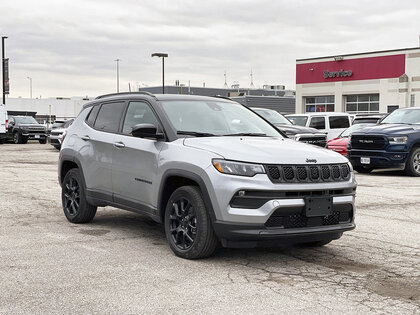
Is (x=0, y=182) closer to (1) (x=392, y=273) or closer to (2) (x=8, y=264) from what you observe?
(2) (x=8, y=264)

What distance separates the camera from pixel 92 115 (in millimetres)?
8055

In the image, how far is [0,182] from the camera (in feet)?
43.6

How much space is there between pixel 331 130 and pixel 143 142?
15781 mm

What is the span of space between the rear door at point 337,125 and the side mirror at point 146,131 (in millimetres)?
15926

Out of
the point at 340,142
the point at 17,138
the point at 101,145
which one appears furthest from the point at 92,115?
the point at 17,138

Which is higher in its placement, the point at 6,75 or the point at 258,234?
the point at 6,75

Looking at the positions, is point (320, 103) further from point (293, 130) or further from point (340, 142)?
point (293, 130)

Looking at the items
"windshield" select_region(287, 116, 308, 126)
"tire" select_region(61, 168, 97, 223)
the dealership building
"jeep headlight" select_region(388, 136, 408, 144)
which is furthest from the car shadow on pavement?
the dealership building

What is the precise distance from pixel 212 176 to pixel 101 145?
2.37 meters

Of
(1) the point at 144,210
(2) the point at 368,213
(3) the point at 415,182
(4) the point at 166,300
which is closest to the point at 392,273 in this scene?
(4) the point at 166,300

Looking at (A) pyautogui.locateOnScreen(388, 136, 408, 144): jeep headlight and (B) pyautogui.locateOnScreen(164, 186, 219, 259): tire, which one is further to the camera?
(A) pyautogui.locateOnScreen(388, 136, 408, 144): jeep headlight

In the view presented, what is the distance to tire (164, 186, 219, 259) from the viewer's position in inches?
223

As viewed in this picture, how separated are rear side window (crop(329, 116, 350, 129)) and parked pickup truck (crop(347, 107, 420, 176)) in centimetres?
557

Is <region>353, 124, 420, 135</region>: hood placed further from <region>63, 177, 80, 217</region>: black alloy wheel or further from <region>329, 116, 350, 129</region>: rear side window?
<region>63, 177, 80, 217</region>: black alloy wheel
